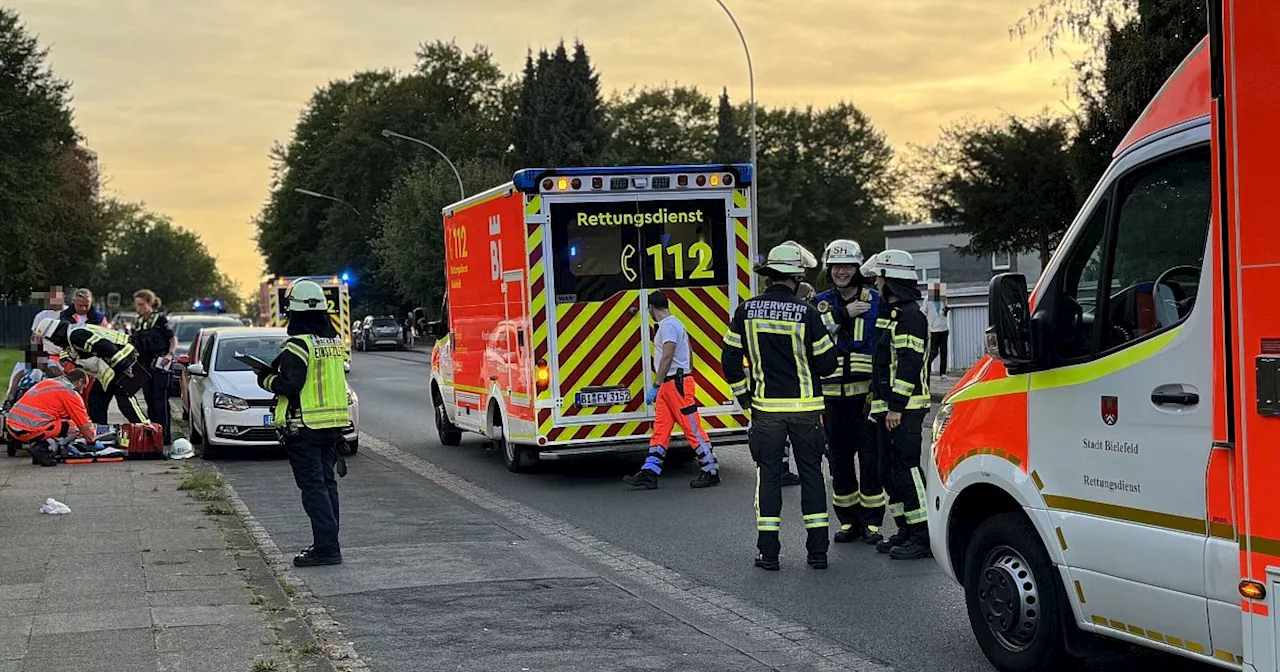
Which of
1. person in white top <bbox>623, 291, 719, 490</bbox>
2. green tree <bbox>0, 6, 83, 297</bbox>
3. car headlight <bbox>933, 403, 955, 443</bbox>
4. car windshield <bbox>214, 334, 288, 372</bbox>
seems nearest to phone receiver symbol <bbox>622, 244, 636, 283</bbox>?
person in white top <bbox>623, 291, 719, 490</bbox>

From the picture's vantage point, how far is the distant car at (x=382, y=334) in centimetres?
5819

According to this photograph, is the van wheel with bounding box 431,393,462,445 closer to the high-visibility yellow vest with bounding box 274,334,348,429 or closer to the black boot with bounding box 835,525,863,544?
the high-visibility yellow vest with bounding box 274,334,348,429

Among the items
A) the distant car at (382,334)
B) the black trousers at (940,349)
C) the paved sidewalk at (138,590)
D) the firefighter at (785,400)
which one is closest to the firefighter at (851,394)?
the firefighter at (785,400)

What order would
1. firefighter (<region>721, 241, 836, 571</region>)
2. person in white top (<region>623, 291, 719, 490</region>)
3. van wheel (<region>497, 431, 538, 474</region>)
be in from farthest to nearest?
van wheel (<region>497, 431, 538, 474</region>)
person in white top (<region>623, 291, 719, 490</region>)
firefighter (<region>721, 241, 836, 571</region>)

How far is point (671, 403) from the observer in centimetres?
1245

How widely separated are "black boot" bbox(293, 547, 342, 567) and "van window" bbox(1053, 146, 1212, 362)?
5.11 metres

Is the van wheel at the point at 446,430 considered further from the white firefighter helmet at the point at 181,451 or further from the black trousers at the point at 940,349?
the black trousers at the point at 940,349

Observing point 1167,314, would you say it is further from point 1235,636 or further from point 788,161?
point 788,161

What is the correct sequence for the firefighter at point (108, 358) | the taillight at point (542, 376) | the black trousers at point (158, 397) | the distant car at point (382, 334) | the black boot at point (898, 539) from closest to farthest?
the black boot at point (898, 539) → the taillight at point (542, 376) → the firefighter at point (108, 358) → the black trousers at point (158, 397) → the distant car at point (382, 334)

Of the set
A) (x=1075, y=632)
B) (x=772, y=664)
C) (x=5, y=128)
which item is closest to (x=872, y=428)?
(x=772, y=664)

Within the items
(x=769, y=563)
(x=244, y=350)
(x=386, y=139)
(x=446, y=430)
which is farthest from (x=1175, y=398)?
(x=386, y=139)

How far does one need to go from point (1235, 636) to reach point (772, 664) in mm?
2293

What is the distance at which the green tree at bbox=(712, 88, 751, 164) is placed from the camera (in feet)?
252

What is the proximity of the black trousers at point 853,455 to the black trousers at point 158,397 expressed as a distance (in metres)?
10.1
